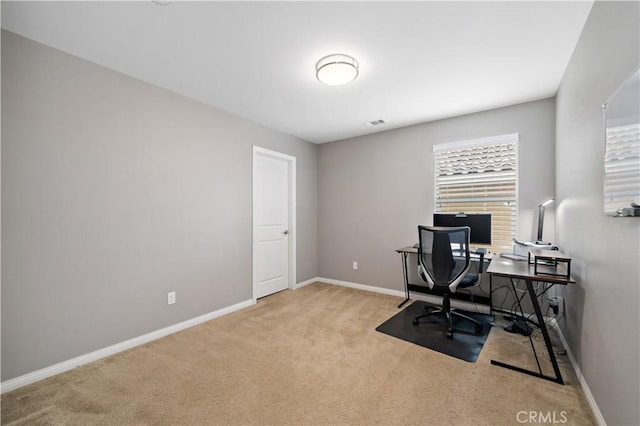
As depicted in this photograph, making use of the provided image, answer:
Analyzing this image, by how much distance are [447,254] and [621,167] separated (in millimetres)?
1648

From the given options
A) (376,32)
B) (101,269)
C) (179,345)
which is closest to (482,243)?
(376,32)

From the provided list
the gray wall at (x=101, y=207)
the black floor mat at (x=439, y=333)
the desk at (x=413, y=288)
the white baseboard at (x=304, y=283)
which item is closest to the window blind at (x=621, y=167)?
the black floor mat at (x=439, y=333)

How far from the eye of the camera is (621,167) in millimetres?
1236

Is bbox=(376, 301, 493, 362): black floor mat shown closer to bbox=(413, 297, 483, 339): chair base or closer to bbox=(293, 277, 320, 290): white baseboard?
bbox=(413, 297, 483, 339): chair base

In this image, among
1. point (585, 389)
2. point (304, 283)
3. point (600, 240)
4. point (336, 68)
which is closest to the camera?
point (600, 240)

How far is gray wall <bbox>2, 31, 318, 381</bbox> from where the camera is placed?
1.96 m

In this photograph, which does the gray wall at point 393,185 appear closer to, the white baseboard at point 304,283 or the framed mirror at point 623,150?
the white baseboard at point 304,283

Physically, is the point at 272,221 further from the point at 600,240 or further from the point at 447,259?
the point at 600,240

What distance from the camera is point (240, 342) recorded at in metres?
2.64

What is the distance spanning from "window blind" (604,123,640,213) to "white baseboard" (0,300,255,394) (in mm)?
3558

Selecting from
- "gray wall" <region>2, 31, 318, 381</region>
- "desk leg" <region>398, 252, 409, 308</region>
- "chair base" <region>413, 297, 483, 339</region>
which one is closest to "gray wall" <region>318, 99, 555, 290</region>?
"desk leg" <region>398, 252, 409, 308</region>

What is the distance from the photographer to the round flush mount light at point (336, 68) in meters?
2.25

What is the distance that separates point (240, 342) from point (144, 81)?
8.97 feet

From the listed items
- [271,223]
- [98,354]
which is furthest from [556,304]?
[98,354]
